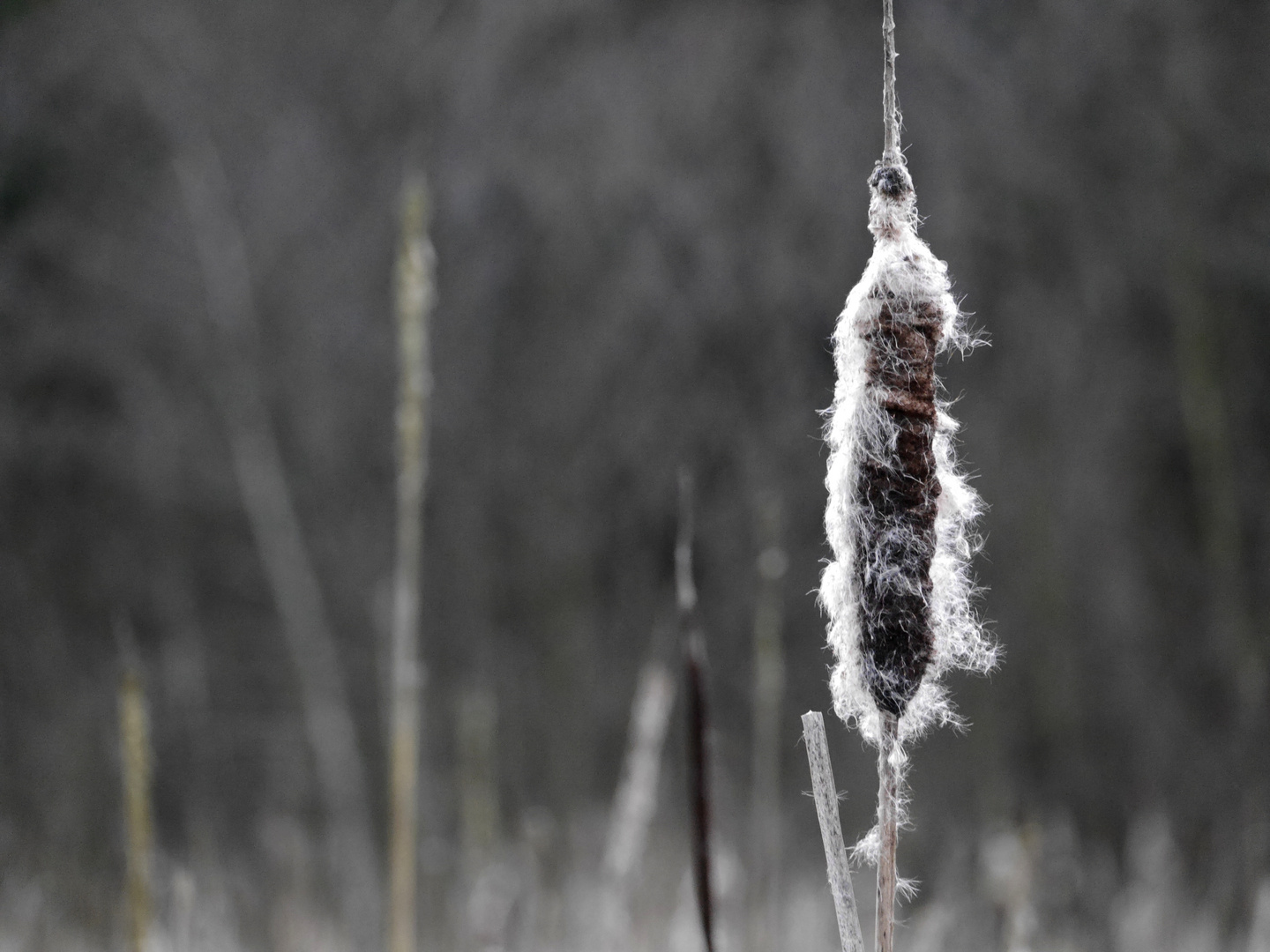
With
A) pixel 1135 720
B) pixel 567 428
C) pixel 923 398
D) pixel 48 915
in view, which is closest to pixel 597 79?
pixel 567 428

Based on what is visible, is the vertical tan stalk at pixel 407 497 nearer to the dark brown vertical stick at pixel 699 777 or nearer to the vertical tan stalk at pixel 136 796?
the vertical tan stalk at pixel 136 796

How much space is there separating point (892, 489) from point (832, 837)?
0.11 m

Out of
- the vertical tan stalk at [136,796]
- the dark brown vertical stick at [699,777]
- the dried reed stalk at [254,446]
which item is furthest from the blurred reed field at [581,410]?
the dark brown vertical stick at [699,777]

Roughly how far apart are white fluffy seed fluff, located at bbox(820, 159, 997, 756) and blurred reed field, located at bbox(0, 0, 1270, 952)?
2745 millimetres

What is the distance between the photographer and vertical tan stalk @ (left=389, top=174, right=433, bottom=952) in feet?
2.21

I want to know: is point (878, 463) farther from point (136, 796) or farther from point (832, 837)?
point (136, 796)

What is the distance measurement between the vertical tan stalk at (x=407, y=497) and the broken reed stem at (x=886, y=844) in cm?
43

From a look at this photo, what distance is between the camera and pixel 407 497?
0.74 metres

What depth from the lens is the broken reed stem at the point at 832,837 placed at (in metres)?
0.32

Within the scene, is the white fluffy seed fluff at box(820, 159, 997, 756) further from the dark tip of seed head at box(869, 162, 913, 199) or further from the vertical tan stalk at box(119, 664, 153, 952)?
the vertical tan stalk at box(119, 664, 153, 952)

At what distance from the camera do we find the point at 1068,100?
375 centimetres

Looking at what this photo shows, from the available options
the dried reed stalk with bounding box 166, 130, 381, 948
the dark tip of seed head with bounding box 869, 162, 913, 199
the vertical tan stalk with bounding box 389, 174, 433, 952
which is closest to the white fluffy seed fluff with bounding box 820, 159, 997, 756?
the dark tip of seed head with bounding box 869, 162, 913, 199

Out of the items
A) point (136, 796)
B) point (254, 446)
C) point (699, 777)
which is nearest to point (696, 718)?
point (699, 777)

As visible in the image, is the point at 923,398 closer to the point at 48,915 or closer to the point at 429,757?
the point at 48,915
